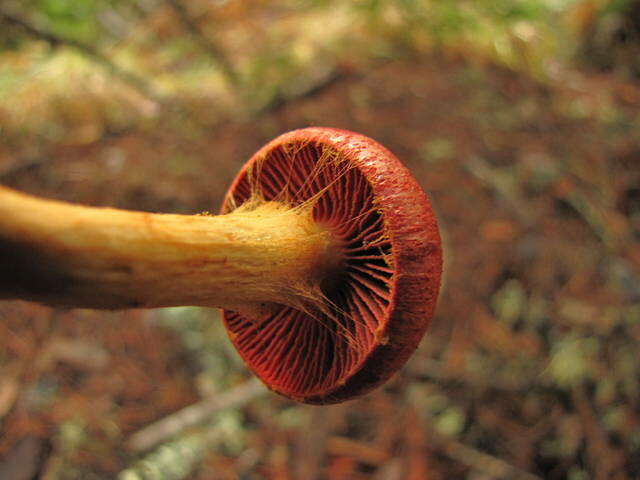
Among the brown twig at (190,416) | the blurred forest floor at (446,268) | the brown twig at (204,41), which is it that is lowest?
the brown twig at (190,416)

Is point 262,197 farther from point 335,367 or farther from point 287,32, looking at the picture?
point 287,32

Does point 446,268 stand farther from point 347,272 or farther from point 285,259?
point 285,259

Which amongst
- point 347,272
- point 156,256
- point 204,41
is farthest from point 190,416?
point 204,41

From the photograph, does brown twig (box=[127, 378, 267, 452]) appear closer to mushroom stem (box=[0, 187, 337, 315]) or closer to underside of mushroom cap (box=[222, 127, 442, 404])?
underside of mushroom cap (box=[222, 127, 442, 404])

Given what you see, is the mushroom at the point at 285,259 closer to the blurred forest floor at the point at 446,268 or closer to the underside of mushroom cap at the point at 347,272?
the underside of mushroom cap at the point at 347,272

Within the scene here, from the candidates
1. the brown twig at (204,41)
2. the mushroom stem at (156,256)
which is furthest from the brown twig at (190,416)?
the brown twig at (204,41)

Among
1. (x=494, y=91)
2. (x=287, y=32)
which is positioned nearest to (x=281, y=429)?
(x=494, y=91)
